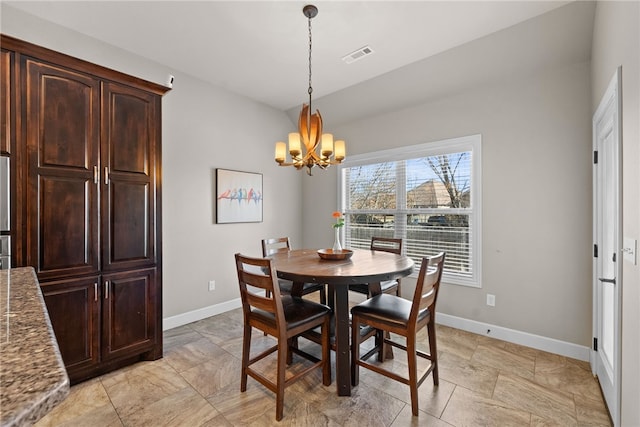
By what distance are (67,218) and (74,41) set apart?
1695 millimetres

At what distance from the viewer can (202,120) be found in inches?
142

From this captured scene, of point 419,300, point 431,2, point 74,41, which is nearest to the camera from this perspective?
point 419,300

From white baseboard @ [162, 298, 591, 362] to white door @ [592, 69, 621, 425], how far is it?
272 mm

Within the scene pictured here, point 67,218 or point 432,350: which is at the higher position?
point 67,218

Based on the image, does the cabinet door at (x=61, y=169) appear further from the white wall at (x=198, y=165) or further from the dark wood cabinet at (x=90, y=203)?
the white wall at (x=198, y=165)

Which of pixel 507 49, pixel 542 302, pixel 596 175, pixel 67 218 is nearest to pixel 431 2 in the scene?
pixel 507 49

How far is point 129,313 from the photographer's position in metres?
2.46

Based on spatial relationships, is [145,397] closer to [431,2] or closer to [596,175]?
[431,2]

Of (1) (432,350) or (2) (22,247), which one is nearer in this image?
(2) (22,247)

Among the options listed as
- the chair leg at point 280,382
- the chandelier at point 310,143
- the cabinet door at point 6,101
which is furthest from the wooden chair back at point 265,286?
the cabinet door at point 6,101

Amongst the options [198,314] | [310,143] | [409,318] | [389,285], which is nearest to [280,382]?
[409,318]

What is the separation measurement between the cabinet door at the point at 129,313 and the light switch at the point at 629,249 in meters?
3.21

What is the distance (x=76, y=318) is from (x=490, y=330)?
3721 mm

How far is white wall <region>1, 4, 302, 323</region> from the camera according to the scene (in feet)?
10.6
